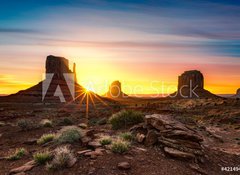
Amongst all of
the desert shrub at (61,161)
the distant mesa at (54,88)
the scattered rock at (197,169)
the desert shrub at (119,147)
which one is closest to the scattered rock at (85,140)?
the desert shrub at (119,147)

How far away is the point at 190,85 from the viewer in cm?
13588

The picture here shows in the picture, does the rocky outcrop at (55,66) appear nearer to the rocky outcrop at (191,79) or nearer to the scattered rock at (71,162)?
the rocky outcrop at (191,79)

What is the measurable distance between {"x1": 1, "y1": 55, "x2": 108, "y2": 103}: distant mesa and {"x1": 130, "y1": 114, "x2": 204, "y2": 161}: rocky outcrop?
82022 millimetres

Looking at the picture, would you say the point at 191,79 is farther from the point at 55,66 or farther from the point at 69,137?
the point at 69,137

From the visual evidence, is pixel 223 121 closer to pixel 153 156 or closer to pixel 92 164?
pixel 153 156

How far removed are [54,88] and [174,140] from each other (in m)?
98.2

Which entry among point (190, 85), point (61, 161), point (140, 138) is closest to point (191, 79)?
point (190, 85)

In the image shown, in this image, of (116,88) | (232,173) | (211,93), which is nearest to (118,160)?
(232,173)

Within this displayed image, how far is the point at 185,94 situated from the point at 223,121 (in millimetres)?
107594

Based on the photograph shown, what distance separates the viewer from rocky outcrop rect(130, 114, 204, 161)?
30.4ft

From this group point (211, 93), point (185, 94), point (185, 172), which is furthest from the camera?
point (185, 94)

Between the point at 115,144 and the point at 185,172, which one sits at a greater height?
Result: the point at 115,144

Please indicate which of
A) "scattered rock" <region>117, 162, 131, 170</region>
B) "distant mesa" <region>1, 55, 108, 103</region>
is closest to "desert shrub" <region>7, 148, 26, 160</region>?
"scattered rock" <region>117, 162, 131, 170</region>

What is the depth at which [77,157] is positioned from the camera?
8711 millimetres
